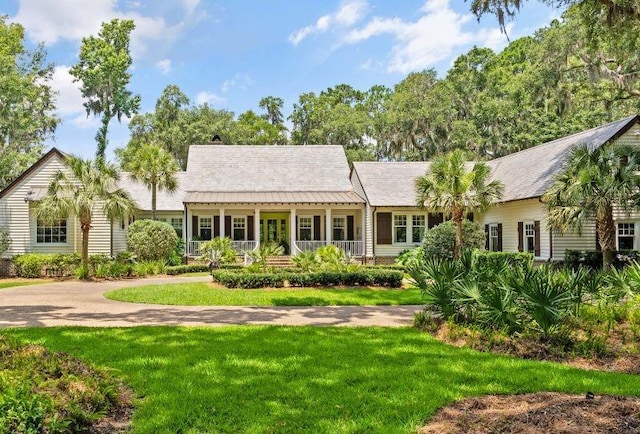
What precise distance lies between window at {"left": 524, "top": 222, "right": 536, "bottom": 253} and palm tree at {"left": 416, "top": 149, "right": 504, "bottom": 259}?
2.24m

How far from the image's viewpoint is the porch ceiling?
26.1 m

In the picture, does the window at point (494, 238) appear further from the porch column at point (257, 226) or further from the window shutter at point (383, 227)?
the porch column at point (257, 226)

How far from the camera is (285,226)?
29.2 metres

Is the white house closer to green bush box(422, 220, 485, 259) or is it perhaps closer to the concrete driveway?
green bush box(422, 220, 485, 259)

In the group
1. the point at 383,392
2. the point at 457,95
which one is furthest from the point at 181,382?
the point at 457,95

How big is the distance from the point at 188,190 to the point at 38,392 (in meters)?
23.7

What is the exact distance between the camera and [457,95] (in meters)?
40.5

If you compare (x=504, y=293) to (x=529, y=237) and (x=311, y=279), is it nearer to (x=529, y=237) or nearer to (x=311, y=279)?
(x=311, y=279)

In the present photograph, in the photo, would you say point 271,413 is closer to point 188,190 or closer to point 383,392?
point 383,392

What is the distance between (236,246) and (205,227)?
260 cm

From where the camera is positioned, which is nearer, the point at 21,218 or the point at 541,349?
the point at 541,349

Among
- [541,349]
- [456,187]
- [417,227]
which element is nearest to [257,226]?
[417,227]

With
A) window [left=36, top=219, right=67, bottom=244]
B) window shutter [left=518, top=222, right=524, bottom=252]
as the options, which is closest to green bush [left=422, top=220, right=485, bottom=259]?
window shutter [left=518, top=222, right=524, bottom=252]

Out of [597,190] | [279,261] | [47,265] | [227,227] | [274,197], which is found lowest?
[279,261]
